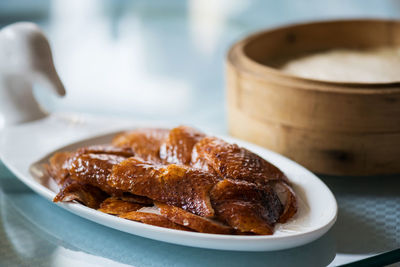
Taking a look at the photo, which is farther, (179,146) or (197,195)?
(179,146)

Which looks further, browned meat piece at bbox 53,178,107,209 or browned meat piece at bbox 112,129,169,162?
browned meat piece at bbox 112,129,169,162

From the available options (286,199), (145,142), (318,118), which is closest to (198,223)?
(286,199)

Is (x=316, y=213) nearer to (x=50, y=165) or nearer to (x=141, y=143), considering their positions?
(x=141, y=143)

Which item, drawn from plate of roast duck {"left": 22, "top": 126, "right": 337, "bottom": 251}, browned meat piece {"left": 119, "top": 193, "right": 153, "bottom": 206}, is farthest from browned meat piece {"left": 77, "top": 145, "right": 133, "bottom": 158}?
browned meat piece {"left": 119, "top": 193, "right": 153, "bottom": 206}

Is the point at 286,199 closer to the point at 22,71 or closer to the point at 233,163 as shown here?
the point at 233,163

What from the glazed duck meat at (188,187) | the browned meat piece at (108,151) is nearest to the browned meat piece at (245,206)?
the glazed duck meat at (188,187)

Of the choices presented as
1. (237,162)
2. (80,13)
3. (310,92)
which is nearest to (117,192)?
(237,162)

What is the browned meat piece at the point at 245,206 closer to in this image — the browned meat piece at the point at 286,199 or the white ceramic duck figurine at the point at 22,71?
the browned meat piece at the point at 286,199

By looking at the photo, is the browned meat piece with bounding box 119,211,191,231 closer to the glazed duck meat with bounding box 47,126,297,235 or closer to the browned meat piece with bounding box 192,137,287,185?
the glazed duck meat with bounding box 47,126,297,235
